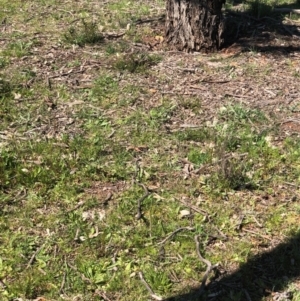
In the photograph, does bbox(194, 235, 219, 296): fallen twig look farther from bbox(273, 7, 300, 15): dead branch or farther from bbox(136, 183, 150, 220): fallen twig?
bbox(273, 7, 300, 15): dead branch

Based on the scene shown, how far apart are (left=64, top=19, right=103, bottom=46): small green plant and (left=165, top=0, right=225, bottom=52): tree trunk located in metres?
0.86

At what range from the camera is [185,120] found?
5613 mm

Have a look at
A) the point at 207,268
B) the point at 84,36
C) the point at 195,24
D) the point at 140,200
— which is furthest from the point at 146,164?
the point at 84,36

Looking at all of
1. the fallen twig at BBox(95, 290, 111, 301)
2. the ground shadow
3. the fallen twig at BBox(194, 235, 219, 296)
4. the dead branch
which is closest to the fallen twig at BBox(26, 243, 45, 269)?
the fallen twig at BBox(95, 290, 111, 301)

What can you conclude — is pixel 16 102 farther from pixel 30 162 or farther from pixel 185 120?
pixel 185 120

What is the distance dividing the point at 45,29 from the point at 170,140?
9.75 ft

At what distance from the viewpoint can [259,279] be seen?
13.0 ft

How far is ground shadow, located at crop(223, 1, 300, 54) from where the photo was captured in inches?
276

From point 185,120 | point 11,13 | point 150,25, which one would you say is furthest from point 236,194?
point 11,13

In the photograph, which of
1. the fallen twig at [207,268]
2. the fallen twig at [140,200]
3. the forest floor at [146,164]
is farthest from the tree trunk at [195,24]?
the fallen twig at [207,268]

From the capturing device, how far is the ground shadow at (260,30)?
7.02 m

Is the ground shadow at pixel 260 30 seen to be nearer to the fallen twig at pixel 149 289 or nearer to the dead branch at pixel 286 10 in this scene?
the dead branch at pixel 286 10

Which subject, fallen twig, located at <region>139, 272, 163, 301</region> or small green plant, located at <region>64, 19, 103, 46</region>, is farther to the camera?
small green plant, located at <region>64, 19, 103, 46</region>

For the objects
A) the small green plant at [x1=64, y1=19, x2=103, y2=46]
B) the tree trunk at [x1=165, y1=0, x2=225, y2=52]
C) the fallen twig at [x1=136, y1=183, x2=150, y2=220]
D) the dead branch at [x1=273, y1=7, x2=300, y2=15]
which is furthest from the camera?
the dead branch at [x1=273, y1=7, x2=300, y2=15]
